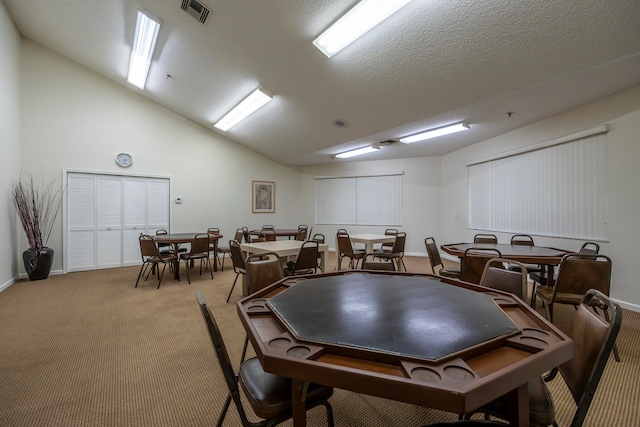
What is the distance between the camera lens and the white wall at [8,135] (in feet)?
14.0

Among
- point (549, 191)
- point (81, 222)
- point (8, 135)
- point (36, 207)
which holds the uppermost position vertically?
point (8, 135)

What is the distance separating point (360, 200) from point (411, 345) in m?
7.20

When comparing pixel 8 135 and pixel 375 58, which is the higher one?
pixel 375 58

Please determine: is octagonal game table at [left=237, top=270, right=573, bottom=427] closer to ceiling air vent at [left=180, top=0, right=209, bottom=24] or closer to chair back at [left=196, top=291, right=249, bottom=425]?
chair back at [left=196, top=291, right=249, bottom=425]

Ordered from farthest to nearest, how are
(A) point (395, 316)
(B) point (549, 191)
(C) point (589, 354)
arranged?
(B) point (549, 191) < (A) point (395, 316) < (C) point (589, 354)

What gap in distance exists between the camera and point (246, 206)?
764 centimetres

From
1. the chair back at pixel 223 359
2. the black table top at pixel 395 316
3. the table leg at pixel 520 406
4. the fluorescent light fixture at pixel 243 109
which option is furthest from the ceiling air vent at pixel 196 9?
the table leg at pixel 520 406

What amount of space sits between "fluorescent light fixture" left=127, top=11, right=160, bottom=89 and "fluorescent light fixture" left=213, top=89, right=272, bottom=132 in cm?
156

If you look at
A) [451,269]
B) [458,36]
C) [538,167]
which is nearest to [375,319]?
[451,269]

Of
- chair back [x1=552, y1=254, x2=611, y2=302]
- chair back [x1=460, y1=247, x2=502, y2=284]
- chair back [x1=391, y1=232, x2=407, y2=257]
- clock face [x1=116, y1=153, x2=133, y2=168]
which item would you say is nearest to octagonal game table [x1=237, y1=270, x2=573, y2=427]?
chair back [x1=460, y1=247, x2=502, y2=284]

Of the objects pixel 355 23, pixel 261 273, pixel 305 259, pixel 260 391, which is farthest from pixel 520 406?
pixel 355 23

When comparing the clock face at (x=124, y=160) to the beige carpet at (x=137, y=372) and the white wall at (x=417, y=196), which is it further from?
the white wall at (x=417, y=196)

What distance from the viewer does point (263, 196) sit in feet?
26.1

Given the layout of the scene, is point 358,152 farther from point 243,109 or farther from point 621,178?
point 621,178
